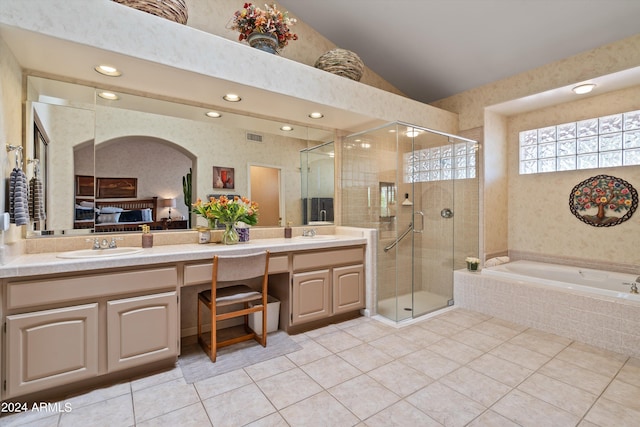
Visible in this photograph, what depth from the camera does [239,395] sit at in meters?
1.81

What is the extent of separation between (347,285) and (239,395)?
4.74 ft

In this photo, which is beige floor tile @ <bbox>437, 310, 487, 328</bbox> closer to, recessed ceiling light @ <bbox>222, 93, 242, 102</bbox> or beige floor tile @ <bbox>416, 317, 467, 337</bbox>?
beige floor tile @ <bbox>416, 317, 467, 337</bbox>

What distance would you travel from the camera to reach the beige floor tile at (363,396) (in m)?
1.68

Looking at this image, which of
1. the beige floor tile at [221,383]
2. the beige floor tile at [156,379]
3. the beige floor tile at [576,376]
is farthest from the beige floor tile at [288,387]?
the beige floor tile at [576,376]

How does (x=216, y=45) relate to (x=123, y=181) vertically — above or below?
above

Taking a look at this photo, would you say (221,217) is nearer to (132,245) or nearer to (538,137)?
(132,245)

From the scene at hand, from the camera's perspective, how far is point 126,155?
2.43 m

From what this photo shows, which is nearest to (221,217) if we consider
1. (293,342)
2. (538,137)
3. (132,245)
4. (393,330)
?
(132,245)

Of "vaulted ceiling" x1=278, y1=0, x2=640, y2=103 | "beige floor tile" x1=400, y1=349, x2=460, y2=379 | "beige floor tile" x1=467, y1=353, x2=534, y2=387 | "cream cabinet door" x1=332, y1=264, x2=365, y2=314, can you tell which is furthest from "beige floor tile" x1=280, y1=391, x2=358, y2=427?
"vaulted ceiling" x1=278, y1=0, x2=640, y2=103

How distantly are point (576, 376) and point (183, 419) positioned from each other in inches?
97.8

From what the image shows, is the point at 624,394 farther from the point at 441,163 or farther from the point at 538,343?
the point at 441,163

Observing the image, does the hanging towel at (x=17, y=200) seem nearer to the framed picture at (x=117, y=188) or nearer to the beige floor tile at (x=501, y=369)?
the framed picture at (x=117, y=188)

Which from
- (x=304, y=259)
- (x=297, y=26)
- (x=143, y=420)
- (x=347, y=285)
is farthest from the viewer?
(x=297, y=26)

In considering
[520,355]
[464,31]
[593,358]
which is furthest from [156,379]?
[464,31]
